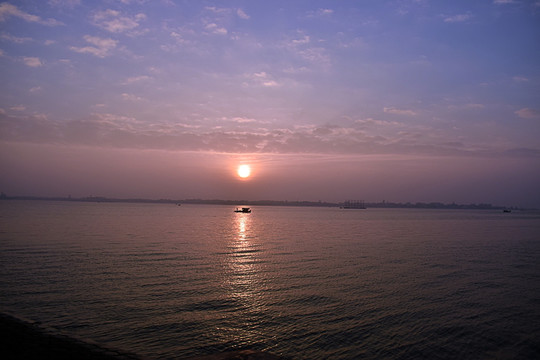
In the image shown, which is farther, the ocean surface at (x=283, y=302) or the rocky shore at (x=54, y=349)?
the ocean surface at (x=283, y=302)

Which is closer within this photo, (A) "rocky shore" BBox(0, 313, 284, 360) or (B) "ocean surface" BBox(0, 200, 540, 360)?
(A) "rocky shore" BBox(0, 313, 284, 360)

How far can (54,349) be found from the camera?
11.8 meters

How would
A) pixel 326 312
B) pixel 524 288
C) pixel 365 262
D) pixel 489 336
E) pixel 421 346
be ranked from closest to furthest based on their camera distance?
pixel 421 346, pixel 489 336, pixel 326 312, pixel 524 288, pixel 365 262

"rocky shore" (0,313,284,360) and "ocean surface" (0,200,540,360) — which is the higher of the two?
"rocky shore" (0,313,284,360)

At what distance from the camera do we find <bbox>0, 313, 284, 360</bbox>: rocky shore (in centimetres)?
1120

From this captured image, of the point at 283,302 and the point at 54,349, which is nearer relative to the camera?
the point at 54,349

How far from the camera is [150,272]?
27.8m

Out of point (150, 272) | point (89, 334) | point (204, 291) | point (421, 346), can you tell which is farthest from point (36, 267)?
point (421, 346)

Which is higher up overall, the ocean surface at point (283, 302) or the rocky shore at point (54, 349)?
the rocky shore at point (54, 349)

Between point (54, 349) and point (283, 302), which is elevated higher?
point (54, 349)

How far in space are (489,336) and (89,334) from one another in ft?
57.9

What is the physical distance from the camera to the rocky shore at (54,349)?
1120 cm

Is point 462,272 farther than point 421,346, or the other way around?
point 462,272

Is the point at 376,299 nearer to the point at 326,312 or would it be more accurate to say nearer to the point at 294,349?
the point at 326,312
